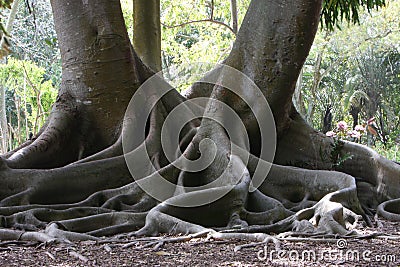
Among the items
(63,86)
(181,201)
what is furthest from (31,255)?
(63,86)

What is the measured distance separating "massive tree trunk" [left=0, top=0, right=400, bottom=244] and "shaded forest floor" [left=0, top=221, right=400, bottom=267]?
3.02ft

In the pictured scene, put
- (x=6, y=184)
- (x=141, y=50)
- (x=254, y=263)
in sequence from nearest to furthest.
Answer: (x=254, y=263) → (x=6, y=184) → (x=141, y=50)

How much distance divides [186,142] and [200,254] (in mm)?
2638

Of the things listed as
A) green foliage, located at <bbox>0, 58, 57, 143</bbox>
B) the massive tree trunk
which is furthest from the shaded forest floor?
green foliage, located at <bbox>0, 58, 57, 143</bbox>

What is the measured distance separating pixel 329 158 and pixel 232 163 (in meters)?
1.74

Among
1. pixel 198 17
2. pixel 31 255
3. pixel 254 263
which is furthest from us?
pixel 198 17

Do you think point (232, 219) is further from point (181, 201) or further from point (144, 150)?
point (144, 150)

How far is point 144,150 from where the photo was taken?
5617mm
